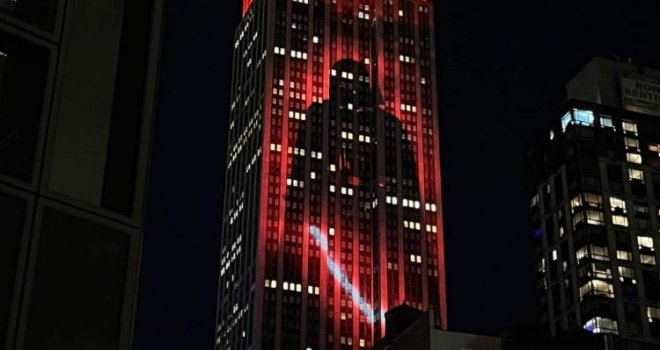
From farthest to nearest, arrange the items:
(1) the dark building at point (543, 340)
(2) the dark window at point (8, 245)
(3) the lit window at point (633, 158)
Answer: (3) the lit window at point (633, 158)
(1) the dark building at point (543, 340)
(2) the dark window at point (8, 245)

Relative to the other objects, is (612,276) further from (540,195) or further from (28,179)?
(28,179)

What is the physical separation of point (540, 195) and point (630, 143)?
1708cm

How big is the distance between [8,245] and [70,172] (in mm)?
1802

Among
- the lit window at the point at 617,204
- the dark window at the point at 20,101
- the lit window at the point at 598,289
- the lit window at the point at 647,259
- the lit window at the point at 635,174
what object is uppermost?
the lit window at the point at 635,174

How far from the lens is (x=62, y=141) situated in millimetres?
17375

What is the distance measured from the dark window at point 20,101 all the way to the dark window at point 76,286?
0.90 m

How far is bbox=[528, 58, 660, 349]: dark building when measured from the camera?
166 meters

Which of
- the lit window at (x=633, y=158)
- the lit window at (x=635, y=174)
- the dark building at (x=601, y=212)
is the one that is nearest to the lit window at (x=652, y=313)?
the dark building at (x=601, y=212)

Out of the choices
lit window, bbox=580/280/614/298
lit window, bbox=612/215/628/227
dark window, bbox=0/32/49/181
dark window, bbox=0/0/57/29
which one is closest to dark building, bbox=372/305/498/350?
lit window, bbox=580/280/614/298

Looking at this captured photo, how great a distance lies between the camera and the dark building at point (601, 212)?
166 metres

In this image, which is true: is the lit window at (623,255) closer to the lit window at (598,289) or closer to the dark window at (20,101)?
the lit window at (598,289)

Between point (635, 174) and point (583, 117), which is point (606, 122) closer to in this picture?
point (583, 117)

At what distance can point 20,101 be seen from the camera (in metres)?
17.1

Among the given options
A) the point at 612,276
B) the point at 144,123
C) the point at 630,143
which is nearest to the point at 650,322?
the point at 612,276
